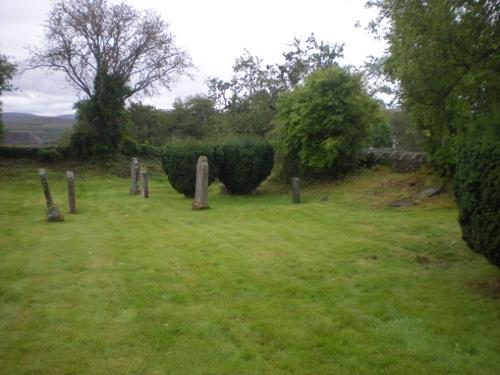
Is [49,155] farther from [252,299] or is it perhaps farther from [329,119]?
[252,299]

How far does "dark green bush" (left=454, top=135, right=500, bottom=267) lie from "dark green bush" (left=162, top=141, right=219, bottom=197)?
14.1 metres

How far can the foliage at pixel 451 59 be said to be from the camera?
6.43 m

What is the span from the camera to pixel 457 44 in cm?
657

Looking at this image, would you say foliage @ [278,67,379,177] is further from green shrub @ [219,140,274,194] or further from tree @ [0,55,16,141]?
tree @ [0,55,16,141]

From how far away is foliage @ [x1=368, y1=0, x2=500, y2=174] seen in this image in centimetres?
643

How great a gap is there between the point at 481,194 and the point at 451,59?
7.09 ft

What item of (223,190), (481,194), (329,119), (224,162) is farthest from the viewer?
(223,190)

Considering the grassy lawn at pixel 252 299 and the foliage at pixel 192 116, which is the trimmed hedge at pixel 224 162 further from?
the foliage at pixel 192 116

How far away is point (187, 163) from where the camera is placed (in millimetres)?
19562

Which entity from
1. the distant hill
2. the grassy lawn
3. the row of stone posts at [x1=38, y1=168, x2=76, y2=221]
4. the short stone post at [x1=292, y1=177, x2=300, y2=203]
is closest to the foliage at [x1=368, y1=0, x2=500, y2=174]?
the grassy lawn

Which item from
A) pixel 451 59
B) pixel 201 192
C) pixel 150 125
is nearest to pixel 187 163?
pixel 201 192

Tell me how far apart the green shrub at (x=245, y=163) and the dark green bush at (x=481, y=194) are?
13.9 meters

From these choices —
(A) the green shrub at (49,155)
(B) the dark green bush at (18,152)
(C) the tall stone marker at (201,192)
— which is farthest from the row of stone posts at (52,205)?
(B) the dark green bush at (18,152)

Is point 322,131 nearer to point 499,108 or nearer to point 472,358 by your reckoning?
point 499,108
